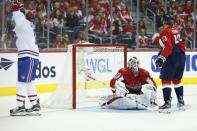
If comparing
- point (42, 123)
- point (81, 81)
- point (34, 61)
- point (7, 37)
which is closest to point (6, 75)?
point (7, 37)

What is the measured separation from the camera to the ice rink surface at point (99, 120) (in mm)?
7989

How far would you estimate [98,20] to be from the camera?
607 inches

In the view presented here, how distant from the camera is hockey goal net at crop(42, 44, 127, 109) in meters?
10.7

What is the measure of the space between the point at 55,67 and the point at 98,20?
2653 mm

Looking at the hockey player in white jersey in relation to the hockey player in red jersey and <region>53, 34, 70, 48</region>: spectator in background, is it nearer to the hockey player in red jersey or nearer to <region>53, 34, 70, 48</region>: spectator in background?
the hockey player in red jersey

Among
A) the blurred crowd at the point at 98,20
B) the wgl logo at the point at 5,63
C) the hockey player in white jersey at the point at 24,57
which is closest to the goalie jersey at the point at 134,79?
the hockey player in white jersey at the point at 24,57

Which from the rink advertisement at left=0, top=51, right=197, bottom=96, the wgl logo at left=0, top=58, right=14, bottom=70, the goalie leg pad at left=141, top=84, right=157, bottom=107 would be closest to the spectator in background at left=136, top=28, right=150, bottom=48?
the rink advertisement at left=0, top=51, right=197, bottom=96

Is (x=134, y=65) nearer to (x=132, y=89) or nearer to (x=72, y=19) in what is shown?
(x=132, y=89)

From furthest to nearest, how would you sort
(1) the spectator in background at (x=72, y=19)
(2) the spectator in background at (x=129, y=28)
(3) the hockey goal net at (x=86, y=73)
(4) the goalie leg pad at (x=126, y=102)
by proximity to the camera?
(2) the spectator in background at (x=129, y=28) → (1) the spectator in background at (x=72, y=19) → (3) the hockey goal net at (x=86, y=73) → (4) the goalie leg pad at (x=126, y=102)

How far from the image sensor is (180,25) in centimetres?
1731

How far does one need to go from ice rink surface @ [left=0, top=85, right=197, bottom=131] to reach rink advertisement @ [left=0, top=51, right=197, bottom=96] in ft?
2.72

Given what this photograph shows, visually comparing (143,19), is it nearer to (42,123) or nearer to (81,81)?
(81,81)

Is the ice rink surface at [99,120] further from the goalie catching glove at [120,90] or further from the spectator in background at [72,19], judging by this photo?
the spectator in background at [72,19]

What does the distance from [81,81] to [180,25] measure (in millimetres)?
7032
